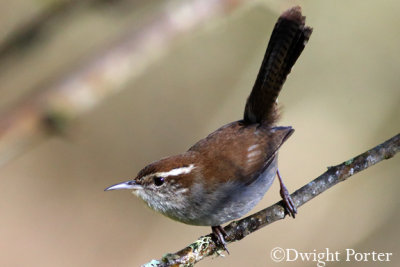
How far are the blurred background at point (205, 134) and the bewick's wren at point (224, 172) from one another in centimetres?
162

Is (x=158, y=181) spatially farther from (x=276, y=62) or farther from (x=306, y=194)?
(x=276, y=62)

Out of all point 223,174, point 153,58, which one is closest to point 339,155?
point 223,174

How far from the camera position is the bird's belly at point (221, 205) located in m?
3.13

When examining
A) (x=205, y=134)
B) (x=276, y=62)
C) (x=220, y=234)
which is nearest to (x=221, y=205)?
(x=220, y=234)

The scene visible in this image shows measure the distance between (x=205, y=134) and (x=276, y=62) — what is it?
3045mm

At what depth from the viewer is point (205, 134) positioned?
6.44 meters

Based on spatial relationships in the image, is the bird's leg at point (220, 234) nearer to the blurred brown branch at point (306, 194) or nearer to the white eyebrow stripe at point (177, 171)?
the blurred brown branch at point (306, 194)

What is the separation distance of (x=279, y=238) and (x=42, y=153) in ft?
10.7

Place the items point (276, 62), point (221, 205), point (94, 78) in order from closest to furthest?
1. point (94, 78)
2. point (221, 205)
3. point (276, 62)

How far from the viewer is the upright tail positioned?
130 inches

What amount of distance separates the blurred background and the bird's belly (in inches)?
76.6

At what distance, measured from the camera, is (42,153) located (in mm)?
6684

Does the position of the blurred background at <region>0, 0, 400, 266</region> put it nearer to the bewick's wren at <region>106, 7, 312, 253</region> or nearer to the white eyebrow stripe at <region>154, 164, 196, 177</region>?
the bewick's wren at <region>106, 7, 312, 253</region>

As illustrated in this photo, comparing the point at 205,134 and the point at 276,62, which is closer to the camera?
the point at 276,62
